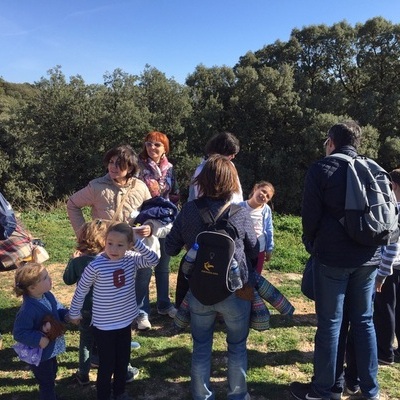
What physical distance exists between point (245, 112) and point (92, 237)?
22.7 metres

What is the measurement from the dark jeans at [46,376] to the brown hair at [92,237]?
0.76 m

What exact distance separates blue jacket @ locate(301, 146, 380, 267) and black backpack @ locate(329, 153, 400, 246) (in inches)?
1.9

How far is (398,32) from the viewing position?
2253cm

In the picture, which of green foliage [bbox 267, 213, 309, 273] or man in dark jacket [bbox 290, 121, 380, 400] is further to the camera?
green foliage [bbox 267, 213, 309, 273]

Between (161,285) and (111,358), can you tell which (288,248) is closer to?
(161,285)

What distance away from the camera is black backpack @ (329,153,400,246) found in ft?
7.97

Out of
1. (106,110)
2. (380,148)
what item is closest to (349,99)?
(380,148)

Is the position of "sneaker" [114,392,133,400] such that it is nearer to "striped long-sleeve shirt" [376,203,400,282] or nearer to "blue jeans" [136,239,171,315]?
"blue jeans" [136,239,171,315]

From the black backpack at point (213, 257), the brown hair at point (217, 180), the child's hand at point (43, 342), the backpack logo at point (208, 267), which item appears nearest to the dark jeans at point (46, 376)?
the child's hand at point (43, 342)

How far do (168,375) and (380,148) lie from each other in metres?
21.4

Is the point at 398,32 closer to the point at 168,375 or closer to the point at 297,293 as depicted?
the point at 297,293

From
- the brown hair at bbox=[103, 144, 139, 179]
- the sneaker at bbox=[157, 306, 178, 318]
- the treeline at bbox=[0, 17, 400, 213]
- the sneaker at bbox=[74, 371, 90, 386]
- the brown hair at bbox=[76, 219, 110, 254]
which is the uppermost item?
the treeline at bbox=[0, 17, 400, 213]

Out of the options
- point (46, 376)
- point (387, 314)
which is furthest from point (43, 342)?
point (387, 314)

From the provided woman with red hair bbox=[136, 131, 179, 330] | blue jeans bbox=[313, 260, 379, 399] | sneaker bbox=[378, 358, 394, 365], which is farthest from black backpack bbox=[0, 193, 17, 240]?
sneaker bbox=[378, 358, 394, 365]
